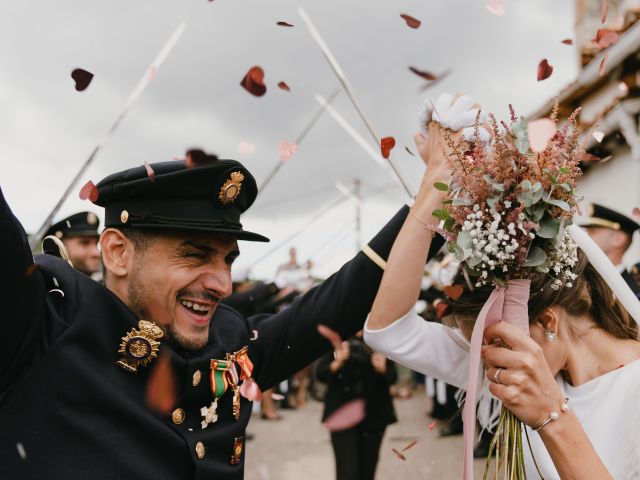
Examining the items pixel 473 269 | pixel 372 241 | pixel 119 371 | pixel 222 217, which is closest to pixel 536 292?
pixel 473 269

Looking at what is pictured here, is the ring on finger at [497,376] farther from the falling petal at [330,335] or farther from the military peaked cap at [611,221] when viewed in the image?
the military peaked cap at [611,221]

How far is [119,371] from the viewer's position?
1872mm

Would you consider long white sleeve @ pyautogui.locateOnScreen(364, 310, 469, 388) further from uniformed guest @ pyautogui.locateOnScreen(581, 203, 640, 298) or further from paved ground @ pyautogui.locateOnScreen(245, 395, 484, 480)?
paved ground @ pyautogui.locateOnScreen(245, 395, 484, 480)

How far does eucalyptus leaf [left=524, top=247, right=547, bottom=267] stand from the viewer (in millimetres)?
1773

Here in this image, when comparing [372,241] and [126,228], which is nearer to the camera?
[126,228]

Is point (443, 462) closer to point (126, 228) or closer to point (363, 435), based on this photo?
point (363, 435)

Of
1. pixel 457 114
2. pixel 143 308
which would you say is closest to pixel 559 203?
pixel 457 114

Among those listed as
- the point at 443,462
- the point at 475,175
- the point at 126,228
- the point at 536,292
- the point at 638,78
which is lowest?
the point at 443,462

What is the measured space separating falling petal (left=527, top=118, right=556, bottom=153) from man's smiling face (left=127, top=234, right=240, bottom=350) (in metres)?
1.04

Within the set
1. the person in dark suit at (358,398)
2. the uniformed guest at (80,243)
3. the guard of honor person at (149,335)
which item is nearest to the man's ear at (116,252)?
the guard of honor person at (149,335)

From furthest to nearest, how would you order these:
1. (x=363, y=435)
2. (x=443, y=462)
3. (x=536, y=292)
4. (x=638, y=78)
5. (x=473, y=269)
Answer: (x=638, y=78), (x=443, y=462), (x=363, y=435), (x=536, y=292), (x=473, y=269)

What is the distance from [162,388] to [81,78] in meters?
1.05

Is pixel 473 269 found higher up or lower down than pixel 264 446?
higher up

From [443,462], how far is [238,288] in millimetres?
3152
